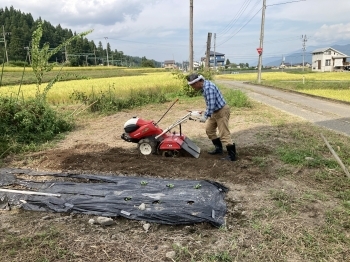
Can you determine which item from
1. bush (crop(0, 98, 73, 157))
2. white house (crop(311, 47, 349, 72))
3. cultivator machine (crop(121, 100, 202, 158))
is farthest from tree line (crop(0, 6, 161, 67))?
cultivator machine (crop(121, 100, 202, 158))

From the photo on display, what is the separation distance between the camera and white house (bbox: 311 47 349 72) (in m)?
68.2

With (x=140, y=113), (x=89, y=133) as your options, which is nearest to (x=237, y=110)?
(x=140, y=113)

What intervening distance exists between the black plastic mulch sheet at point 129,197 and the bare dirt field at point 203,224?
104 mm

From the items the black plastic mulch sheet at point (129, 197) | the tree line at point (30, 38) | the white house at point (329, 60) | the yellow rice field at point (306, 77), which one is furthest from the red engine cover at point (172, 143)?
the white house at point (329, 60)

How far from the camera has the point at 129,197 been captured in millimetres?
3941

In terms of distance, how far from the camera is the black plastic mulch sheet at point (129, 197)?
3.57 metres

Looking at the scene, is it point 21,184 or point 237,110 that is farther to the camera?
point 237,110

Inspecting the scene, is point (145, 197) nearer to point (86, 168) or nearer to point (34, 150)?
point (86, 168)

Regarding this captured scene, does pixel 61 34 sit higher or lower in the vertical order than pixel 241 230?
higher

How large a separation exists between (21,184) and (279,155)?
4347mm

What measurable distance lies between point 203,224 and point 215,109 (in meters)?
2.54

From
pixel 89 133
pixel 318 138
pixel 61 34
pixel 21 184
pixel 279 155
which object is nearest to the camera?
pixel 21 184

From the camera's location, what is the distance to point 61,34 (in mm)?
93125

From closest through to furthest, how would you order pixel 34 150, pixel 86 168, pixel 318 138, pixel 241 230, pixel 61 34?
pixel 241 230 < pixel 86 168 < pixel 34 150 < pixel 318 138 < pixel 61 34
